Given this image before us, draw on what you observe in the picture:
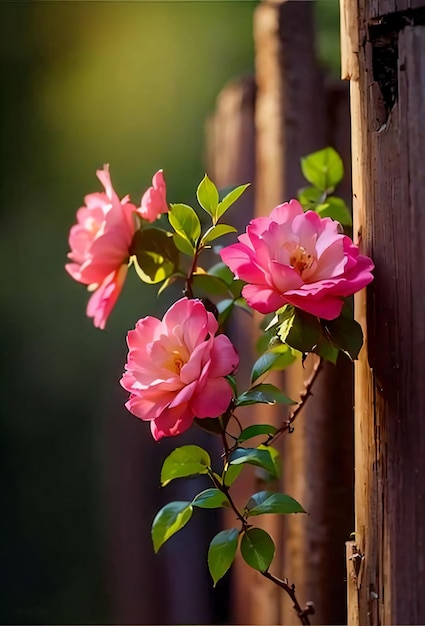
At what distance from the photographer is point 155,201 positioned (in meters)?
0.76

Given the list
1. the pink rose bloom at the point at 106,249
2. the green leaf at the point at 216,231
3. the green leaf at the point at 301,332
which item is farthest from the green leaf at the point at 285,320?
the pink rose bloom at the point at 106,249

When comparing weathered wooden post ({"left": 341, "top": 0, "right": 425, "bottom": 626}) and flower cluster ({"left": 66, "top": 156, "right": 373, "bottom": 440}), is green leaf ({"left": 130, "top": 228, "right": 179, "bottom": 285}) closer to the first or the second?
flower cluster ({"left": 66, "top": 156, "right": 373, "bottom": 440})

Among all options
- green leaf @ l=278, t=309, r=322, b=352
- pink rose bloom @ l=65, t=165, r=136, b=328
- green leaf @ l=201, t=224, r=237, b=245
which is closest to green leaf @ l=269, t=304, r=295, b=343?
green leaf @ l=278, t=309, r=322, b=352

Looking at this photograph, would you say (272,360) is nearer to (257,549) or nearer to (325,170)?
(257,549)

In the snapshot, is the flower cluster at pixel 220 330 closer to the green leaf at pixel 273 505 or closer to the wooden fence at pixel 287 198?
the green leaf at pixel 273 505

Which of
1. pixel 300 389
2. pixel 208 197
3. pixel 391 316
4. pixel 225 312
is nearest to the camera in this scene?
pixel 391 316

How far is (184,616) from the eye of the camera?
1206mm

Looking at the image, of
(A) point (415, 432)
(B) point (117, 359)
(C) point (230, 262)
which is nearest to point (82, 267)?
(C) point (230, 262)

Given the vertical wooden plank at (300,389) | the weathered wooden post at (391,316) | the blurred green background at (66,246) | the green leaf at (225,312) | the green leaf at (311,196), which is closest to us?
the weathered wooden post at (391,316)

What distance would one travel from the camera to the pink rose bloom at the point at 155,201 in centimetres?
76

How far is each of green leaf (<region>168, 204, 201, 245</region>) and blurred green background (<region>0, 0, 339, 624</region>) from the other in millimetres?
522

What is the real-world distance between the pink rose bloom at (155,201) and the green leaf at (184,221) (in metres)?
0.04

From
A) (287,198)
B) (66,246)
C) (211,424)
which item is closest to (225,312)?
(211,424)

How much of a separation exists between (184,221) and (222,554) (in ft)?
1.12
